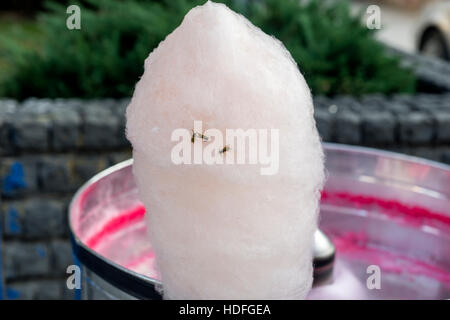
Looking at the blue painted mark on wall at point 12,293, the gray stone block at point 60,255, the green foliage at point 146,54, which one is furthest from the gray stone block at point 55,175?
the green foliage at point 146,54

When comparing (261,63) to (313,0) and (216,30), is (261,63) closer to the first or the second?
(216,30)

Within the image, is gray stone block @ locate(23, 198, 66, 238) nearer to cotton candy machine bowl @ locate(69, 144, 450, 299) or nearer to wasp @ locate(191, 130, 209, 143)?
cotton candy machine bowl @ locate(69, 144, 450, 299)

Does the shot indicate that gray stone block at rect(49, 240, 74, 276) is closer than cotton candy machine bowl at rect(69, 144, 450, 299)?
No

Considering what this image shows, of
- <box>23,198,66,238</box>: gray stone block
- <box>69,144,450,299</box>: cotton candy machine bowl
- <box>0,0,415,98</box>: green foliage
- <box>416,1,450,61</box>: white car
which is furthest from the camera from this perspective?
<box>416,1,450,61</box>: white car

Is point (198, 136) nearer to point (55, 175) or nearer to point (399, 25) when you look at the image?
point (55, 175)

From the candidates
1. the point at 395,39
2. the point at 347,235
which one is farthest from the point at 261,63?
the point at 395,39

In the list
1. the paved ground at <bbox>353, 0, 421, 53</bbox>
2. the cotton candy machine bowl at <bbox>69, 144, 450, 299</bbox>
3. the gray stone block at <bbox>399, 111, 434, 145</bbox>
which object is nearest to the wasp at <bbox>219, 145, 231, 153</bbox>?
the cotton candy machine bowl at <bbox>69, 144, 450, 299</bbox>
